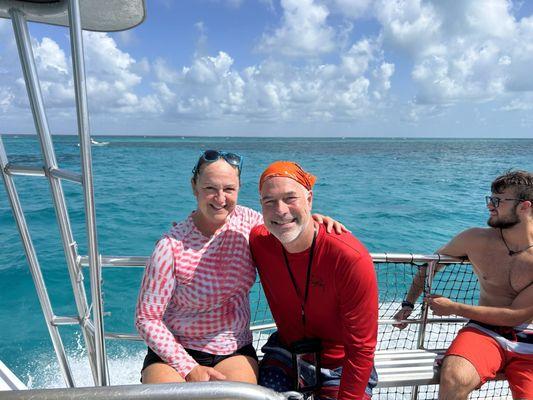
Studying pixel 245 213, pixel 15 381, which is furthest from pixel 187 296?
pixel 15 381

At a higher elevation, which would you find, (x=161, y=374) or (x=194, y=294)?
(x=194, y=294)

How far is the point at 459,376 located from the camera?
8.01 ft

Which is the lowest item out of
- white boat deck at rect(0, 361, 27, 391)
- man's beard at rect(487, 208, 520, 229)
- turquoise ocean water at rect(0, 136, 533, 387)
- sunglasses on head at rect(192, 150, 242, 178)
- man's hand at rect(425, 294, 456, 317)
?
turquoise ocean water at rect(0, 136, 533, 387)

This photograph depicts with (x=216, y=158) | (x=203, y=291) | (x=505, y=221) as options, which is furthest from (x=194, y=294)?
(x=505, y=221)

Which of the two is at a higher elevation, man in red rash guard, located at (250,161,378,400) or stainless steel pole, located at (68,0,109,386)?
stainless steel pole, located at (68,0,109,386)

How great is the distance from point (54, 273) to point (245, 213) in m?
9.67

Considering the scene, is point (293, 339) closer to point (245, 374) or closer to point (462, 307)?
point (245, 374)

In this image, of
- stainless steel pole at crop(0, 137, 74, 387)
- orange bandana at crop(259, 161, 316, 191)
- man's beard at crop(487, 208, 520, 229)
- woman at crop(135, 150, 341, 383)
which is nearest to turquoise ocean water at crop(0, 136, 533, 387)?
stainless steel pole at crop(0, 137, 74, 387)

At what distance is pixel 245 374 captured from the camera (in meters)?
2.12

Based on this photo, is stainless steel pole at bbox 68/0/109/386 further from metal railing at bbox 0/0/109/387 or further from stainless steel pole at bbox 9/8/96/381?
stainless steel pole at bbox 9/8/96/381

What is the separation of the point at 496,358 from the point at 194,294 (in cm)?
195

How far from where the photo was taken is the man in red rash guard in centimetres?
200

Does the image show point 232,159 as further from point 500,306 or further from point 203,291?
point 500,306

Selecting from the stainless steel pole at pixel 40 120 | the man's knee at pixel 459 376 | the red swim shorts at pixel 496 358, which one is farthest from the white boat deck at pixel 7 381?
the red swim shorts at pixel 496 358
